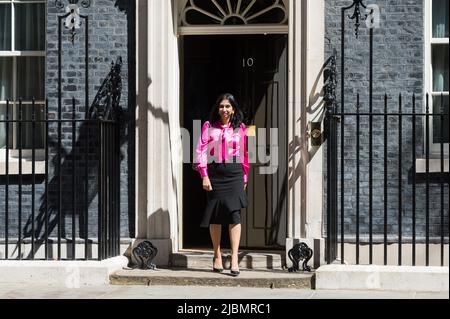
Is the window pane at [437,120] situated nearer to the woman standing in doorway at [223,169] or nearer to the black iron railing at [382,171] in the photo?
the black iron railing at [382,171]

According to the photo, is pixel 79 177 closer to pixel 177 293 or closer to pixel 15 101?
pixel 15 101

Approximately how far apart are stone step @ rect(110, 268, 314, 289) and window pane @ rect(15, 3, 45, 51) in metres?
2.69

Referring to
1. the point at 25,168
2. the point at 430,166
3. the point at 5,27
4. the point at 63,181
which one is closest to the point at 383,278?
the point at 430,166

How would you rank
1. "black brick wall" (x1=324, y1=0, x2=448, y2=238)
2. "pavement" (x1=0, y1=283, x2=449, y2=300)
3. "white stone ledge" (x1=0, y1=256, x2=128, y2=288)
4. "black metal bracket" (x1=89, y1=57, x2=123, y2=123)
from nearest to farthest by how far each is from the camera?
"pavement" (x1=0, y1=283, x2=449, y2=300) → "white stone ledge" (x1=0, y1=256, x2=128, y2=288) → "black brick wall" (x1=324, y1=0, x2=448, y2=238) → "black metal bracket" (x1=89, y1=57, x2=123, y2=123)

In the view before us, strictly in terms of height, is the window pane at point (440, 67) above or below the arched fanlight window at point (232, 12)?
below

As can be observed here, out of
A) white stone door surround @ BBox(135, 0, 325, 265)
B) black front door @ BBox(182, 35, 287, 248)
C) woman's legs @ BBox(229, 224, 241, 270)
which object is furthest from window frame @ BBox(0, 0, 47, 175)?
woman's legs @ BBox(229, 224, 241, 270)

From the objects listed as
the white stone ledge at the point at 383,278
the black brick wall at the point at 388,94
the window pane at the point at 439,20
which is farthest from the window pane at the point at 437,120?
the white stone ledge at the point at 383,278

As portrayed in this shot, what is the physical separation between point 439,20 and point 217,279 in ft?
11.2

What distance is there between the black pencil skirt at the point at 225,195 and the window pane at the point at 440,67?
2.17m

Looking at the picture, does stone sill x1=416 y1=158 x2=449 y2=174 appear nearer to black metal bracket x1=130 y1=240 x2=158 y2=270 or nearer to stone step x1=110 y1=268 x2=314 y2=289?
stone step x1=110 y1=268 x2=314 y2=289

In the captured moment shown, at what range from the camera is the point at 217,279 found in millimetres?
10180

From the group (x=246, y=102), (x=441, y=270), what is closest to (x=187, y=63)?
(x=246, y=102)

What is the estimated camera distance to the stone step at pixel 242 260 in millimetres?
10852

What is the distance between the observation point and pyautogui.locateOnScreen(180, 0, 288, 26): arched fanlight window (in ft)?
36.9
